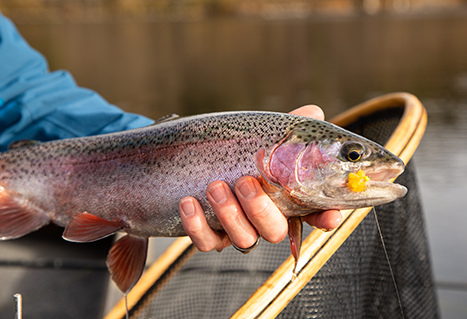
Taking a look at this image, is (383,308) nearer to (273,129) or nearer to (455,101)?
(273,129)

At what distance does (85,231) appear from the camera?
1866 mm

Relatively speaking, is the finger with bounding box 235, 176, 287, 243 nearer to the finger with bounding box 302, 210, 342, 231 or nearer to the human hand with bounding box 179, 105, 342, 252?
the human hand with bounding box 179, 105, 342, 252

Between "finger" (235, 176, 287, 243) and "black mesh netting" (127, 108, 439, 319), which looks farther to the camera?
"black mesh netting" (127, 108, 439, 319)

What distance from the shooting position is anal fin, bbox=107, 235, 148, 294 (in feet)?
6.43

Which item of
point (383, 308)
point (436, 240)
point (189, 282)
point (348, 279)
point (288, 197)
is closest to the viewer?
point (288, 197)

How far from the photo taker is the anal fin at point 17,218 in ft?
6.46

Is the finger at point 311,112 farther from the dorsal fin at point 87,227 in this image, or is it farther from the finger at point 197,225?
the dorsal fin at point 87,227

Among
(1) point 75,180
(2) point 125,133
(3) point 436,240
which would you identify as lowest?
(3) point 436,240

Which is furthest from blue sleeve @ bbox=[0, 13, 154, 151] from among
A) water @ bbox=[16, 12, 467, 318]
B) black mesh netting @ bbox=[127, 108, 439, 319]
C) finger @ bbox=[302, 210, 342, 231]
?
water @ bbox=[16, 12, 467, 318]

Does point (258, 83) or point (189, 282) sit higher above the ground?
point (189, 282)

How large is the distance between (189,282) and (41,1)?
4793 inches

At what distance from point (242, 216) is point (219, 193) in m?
0.16

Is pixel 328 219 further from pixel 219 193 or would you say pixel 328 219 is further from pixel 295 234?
pixel 219 193

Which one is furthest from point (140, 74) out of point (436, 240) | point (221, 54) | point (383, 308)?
point (383, 308)
